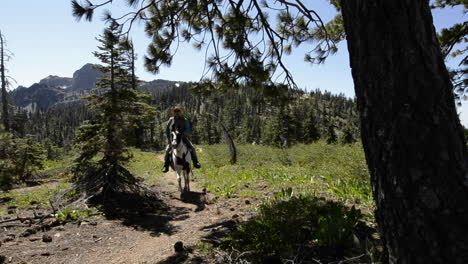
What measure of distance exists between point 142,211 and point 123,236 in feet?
4.88

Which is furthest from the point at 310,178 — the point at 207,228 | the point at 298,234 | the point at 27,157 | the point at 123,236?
the point at 27,157

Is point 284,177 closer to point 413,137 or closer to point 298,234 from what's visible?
point 298,234

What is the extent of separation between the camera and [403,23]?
173 cm

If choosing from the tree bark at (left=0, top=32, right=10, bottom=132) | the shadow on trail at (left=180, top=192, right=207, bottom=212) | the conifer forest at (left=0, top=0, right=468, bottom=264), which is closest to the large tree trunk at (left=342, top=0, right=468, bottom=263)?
the conifer forest at (left=0, top=0, right=468, bottom=264)

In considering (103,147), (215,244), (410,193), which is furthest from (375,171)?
(103,147)

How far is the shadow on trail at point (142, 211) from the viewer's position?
5.70m

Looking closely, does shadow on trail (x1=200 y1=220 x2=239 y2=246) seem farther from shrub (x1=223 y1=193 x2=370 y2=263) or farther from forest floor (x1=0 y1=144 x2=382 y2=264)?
shrub (x1=223 y1=193 x2=370 y2=263)

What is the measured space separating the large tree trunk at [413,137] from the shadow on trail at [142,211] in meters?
4.36

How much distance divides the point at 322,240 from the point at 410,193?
1.55 metres

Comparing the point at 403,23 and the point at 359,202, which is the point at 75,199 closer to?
the point at 359,202

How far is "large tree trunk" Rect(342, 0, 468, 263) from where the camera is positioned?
1.61 m

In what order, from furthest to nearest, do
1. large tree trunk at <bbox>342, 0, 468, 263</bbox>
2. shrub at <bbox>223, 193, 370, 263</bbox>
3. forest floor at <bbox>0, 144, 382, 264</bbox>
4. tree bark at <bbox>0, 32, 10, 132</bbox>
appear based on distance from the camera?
1. tree bark at <bbox>0, 32, 10, 132</bbox>
2. forest floor at <bbox>0, 144, 382, 264</bbox>
3. shrub at <bbox>223, 193, 370, 263</bbox>
4. large tree trunk at <bbox>342, 0, 468, 263</bbox>

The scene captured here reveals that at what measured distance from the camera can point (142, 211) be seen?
21.8 feet

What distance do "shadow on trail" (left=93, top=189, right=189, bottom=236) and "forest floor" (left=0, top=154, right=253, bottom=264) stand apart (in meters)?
0.02
